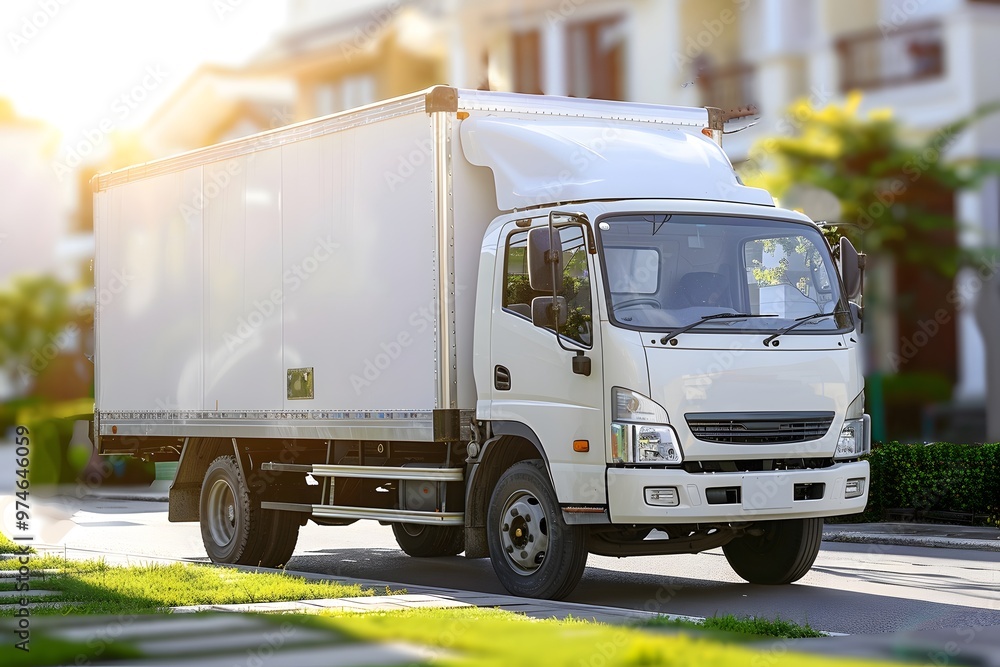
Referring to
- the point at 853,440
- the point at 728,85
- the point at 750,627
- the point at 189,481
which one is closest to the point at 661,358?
the point at 853,440

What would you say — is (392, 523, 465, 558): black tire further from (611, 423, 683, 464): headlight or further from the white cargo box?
(611, 423, 683, 464): headlight

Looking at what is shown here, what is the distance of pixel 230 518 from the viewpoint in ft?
46.2

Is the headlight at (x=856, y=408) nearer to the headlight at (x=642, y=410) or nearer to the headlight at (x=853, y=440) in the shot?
the headlight at (x=853, y=440)

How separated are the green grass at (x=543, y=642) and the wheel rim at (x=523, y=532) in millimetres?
1839

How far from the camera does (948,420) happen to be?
26.2 metres

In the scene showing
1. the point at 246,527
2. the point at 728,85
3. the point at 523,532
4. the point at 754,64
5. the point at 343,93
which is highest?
the point at 343,93

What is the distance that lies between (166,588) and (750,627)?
400 cm

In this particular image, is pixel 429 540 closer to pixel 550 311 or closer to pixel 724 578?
pixel 724 578

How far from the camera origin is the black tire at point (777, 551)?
11.7m

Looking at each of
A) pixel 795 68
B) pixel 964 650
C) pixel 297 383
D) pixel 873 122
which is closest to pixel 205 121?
pixel 795 68

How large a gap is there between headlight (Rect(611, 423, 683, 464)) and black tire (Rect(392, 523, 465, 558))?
4642mm
